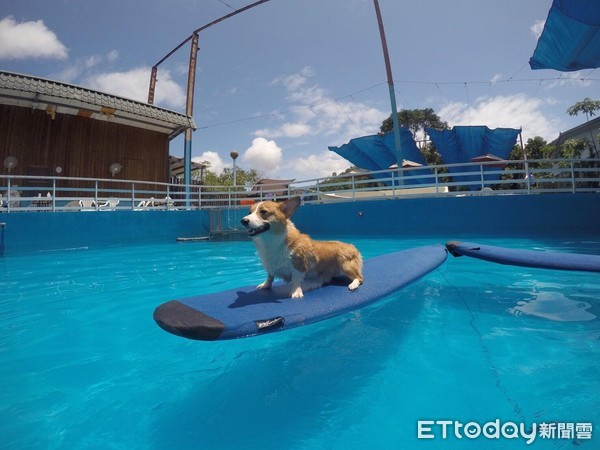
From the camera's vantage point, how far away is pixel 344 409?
1.54 meters

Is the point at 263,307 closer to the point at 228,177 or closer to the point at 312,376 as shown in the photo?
the point at 312,376

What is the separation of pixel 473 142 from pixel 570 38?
7849 millimetres

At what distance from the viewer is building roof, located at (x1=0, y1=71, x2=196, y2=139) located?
9180mm

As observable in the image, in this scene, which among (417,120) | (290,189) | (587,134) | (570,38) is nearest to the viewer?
(570,38)

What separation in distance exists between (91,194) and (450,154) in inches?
608

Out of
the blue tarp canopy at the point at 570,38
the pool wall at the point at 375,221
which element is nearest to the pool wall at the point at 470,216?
the pool wall at the point at 375,221

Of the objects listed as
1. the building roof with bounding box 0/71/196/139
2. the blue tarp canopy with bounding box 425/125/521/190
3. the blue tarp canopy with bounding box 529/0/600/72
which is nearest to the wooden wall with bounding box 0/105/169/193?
the building roof with bounding box 0/71/196/139

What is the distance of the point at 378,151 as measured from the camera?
1577cm

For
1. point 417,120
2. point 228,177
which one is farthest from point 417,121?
point 228,177

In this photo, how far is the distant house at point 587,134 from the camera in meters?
17.1

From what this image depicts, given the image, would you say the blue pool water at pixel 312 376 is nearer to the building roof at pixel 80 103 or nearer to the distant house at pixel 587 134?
the building roof at pixel 80 103

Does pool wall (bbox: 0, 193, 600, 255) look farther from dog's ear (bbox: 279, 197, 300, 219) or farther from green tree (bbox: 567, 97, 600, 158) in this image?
green tree (bbox: 567, 97, 600, 158)

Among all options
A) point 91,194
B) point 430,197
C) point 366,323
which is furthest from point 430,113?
point 366,323

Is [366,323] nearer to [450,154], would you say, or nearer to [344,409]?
[344,409]
